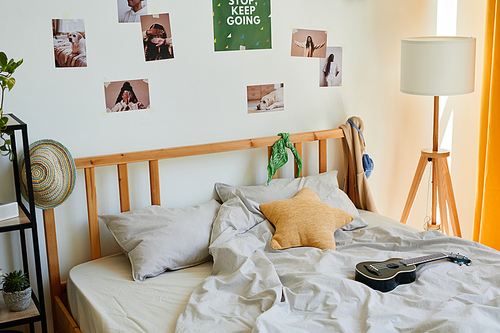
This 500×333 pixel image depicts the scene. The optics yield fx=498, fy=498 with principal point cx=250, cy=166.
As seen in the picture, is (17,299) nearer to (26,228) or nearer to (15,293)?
(15,293)

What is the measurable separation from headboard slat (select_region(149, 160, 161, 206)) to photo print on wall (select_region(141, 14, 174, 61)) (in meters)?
0.48

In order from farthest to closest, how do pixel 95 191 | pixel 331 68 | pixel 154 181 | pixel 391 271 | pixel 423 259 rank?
pixel 331 68 < pixel 154 181 < pixel 95 191 < pixel 423 259 < pixel 391 271

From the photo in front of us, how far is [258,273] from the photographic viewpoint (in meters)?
1.83

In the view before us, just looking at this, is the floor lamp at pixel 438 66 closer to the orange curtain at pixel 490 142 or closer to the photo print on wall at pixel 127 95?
the orange curtain at pixel 490 142

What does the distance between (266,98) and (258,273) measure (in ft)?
3.44

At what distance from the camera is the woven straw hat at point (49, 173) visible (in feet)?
6.38

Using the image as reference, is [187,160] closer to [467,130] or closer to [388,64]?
[388,64]

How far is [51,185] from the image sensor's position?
1.97 m

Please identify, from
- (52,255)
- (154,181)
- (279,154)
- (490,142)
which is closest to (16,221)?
(52,255)

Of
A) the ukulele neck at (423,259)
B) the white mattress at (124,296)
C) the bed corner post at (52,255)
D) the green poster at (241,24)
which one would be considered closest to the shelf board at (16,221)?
the bed corner post at (52,255)

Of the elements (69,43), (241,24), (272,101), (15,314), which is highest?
Result: (241,24)

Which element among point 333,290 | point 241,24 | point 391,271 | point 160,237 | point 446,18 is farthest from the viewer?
point 446,18

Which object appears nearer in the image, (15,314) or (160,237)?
(15,314)

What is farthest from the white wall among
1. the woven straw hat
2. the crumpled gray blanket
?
the crumpled gray blanket
